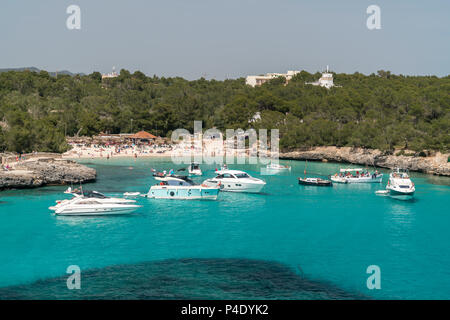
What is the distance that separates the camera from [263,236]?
4050 centimetres

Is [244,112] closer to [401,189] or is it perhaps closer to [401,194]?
[401,194]

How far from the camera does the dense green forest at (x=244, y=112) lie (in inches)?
3509

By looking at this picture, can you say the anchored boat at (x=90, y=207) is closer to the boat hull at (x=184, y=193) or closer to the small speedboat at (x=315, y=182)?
the boat hull at (x=184, y=193)

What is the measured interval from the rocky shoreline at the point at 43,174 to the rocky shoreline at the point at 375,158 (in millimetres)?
54994

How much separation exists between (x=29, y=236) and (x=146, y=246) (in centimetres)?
1038

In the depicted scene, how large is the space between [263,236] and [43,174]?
37483 millimetres

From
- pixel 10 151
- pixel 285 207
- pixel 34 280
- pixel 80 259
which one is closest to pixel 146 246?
pixel 80 259

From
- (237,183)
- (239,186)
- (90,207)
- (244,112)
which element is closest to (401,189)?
(239,186)

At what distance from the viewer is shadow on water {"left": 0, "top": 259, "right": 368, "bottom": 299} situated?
88.9 ft

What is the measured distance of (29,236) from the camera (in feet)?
129

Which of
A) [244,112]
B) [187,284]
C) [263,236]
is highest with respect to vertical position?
[244,112]

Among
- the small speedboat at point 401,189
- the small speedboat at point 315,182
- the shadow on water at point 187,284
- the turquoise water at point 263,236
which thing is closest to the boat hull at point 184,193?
the turquoise water at point 263,236

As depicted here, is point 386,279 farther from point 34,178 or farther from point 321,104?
point 321,104

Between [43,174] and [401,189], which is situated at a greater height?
[43,174]
